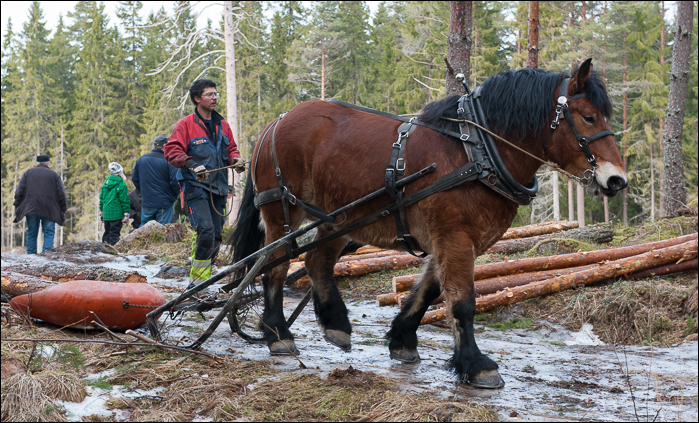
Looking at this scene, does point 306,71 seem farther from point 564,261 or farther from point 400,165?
point 400,165

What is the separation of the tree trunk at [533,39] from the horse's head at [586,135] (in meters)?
9.11

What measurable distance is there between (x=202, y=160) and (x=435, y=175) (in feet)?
9.20

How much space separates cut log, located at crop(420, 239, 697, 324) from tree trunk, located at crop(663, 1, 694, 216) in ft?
17.9

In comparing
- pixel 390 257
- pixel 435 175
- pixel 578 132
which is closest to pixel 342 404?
pixel 435 175

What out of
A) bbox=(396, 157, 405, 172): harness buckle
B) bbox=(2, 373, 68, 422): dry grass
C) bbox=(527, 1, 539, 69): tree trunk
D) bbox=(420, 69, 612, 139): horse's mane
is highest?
bbox=(527, 1, 539, 69): tree trunk

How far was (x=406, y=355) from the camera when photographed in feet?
14.1

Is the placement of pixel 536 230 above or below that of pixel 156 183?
below

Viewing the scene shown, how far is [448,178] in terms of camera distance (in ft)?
12.1

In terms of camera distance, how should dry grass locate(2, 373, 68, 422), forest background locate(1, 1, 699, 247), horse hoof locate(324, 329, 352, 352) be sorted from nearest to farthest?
dry grass locate(2, 373, 68, 422) → horse hoof locate(324, 329, 352, 352) → forest background locate(1, 1, 699, 247)

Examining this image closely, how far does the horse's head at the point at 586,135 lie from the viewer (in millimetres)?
3559

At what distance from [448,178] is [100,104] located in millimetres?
41081

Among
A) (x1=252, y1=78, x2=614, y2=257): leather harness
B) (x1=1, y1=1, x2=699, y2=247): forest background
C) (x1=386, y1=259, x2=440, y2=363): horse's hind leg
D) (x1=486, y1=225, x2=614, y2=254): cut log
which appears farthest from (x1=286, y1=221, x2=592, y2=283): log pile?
(x1=1, y1=1, x2=699, y2=247): forest background

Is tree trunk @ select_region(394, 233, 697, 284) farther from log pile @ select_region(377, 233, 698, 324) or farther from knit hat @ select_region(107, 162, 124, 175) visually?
knit hat @ select_region(107, 162, 124, 175)

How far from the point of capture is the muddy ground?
114 inches
